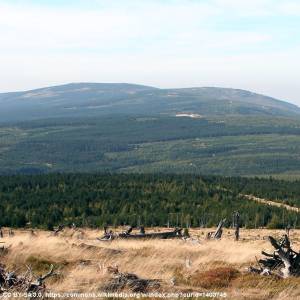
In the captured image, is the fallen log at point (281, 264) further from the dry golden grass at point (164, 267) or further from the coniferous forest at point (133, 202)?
the coniferous forest at point (133, 202)

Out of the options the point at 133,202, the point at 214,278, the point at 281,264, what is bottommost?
the point at 133,202

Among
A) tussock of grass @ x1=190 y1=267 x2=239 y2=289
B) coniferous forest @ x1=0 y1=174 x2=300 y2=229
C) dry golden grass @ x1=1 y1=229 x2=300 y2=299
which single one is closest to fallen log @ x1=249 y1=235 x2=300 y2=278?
dry golden grass @ x1=1 y1=229 x2=300 y2=299

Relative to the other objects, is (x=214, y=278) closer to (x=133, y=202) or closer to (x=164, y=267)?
(x=164, y=267)

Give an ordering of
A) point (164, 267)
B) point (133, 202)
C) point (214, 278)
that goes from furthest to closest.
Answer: point (133, 202), point (164, 267), point (214, 278)

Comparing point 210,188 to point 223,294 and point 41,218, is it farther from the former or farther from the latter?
point 223,294

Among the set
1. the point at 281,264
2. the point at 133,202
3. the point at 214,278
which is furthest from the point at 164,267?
the point at 133,202

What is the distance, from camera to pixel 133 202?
107938 mm

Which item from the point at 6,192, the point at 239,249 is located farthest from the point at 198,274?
the point at 6,192

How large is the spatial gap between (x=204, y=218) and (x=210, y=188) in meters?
43.5

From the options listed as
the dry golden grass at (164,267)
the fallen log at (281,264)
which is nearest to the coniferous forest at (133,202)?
the dry golden grass at (164,267)

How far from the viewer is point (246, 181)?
527 feet

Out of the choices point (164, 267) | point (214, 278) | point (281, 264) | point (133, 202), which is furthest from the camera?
point (133, 202)

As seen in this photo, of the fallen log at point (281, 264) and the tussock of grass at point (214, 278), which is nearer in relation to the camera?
the tussock of grass at point (214, 278)

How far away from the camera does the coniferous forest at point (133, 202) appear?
83875 millimetres
